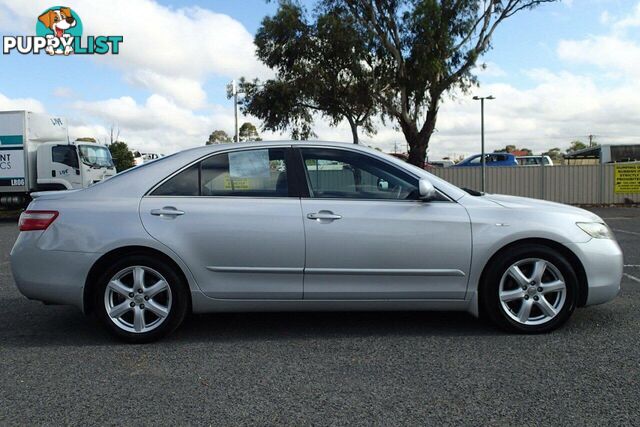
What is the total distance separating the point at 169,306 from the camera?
404cm

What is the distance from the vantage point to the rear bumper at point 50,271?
4.00 metres

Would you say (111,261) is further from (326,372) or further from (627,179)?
(627,179)

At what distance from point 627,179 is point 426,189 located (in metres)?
18.7

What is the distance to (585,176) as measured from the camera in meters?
20.0

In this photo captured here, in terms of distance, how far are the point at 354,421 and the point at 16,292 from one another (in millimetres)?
4636

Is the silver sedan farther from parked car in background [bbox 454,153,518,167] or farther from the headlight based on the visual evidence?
parked car in background [bbox 454,153,518,167]

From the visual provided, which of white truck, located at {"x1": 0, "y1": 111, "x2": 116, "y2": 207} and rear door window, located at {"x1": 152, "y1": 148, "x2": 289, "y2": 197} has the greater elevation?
white truck, located at {"x1": 0, "y1": 111, "x2": 116, "y2": 207}

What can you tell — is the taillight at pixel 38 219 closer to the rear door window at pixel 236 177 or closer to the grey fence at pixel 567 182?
the rear door window at pixel 236 177

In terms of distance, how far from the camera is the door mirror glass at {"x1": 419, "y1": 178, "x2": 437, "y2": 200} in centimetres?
397

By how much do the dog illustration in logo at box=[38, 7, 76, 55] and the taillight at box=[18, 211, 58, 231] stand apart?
16.3 meters

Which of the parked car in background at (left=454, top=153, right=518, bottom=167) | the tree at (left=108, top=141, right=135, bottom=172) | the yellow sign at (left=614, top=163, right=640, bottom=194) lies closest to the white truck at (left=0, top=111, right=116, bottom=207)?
the yellow sign at (left=614, top=163, right=640, bottom=194)

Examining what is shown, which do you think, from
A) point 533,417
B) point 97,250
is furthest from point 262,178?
point 533,417

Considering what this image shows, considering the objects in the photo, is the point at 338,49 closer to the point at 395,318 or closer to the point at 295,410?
the point at 395,318

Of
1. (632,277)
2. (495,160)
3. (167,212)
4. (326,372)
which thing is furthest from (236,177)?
(495,160)
